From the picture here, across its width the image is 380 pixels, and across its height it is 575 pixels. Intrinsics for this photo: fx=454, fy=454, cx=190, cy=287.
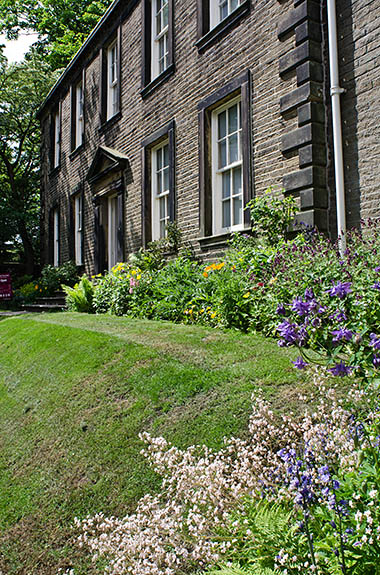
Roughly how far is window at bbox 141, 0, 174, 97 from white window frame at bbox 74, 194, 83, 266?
566 cm

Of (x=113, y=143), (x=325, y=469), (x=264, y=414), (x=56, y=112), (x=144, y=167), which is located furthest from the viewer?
(x=56, y=112)

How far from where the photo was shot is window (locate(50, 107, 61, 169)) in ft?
60.5

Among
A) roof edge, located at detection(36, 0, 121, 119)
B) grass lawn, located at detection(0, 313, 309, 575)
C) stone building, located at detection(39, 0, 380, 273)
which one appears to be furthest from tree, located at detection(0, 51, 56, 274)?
grass lawn, located at detection(0, 313, 309, 575)

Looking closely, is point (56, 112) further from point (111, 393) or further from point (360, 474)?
point (360, 474)

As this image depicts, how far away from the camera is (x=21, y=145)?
2658cm

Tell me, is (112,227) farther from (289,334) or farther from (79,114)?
(289,334)

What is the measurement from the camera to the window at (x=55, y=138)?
18455mm

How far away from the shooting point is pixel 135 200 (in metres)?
11.6

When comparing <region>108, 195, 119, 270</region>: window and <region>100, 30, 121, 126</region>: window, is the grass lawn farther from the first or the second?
<region>100, 30, 121, 126</region>: window

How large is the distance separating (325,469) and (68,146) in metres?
17.4

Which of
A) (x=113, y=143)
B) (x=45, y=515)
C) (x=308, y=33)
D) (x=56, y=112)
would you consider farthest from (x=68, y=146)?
(x=45, y=515)

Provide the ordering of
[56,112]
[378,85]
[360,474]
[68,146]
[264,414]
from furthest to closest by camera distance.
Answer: [56,112]
[68,146]
[378,85]
[264,414]
[360,474]

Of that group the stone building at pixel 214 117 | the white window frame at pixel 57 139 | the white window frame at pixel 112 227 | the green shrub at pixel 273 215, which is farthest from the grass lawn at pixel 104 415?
the white window frame at pixel 57 139

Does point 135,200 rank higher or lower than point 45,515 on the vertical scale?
higher
